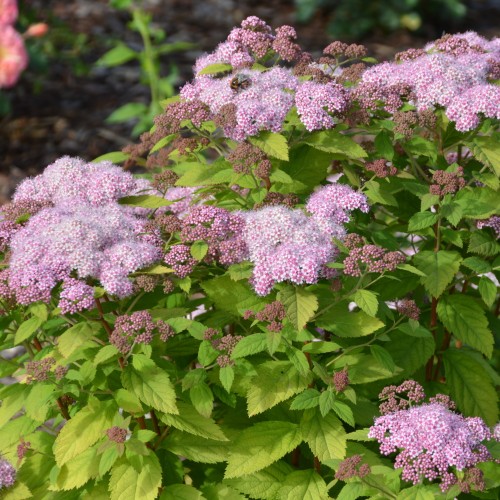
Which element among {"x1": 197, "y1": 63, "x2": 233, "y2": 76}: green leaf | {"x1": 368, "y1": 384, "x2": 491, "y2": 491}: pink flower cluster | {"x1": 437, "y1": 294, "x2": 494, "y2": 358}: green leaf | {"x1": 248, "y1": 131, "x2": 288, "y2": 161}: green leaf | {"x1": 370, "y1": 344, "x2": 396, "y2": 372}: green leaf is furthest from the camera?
{"x1": 197, "y1": 63, "x2": 233, "y2": 76}: green leaf

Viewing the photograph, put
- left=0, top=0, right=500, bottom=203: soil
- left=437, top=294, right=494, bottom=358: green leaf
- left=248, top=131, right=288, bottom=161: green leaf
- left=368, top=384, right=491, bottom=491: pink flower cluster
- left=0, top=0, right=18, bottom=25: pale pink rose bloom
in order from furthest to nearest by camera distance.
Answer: left=0, top=0, right=500, bottom=203: soil → left=0, top=0, right=18, bottom=25: pale pink rose bloom → left=437, top=294, right=494, bottom=358: green leaf → left=248, top=131, right=288, bottom=161: green leaf → left=368, top=384, right=491, bottom=491: pink flower cluster

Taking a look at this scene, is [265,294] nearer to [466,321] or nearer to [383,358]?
[383,358]

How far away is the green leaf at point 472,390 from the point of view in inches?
134

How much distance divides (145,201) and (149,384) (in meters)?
0.81

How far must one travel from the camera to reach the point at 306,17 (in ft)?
34.6

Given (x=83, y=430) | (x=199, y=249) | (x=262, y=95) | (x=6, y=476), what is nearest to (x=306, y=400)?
(x=199, y=249)

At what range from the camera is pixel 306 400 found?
9.18 feet

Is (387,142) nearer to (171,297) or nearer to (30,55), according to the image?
(171,297)

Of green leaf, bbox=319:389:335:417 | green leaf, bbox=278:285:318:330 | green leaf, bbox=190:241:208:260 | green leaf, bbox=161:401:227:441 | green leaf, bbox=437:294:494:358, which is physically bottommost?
green leaf, bbox=437:294:494:358

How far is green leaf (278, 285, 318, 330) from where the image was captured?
2.69 m

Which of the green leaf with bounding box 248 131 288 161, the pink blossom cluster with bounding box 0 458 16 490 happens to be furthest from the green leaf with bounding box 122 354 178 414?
the green leaf with bounding box 248 131 288 161

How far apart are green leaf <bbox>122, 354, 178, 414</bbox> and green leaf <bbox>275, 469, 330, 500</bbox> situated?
0.60 m

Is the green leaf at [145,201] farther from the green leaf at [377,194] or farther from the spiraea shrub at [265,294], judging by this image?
the green leaf at [377,194]

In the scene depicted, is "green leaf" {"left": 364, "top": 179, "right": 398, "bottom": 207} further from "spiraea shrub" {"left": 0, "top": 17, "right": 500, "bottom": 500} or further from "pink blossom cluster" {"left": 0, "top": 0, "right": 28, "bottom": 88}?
"pink blossom cluster" {"left": 0, "top": 0, "right": 28, "bottom": 88}
